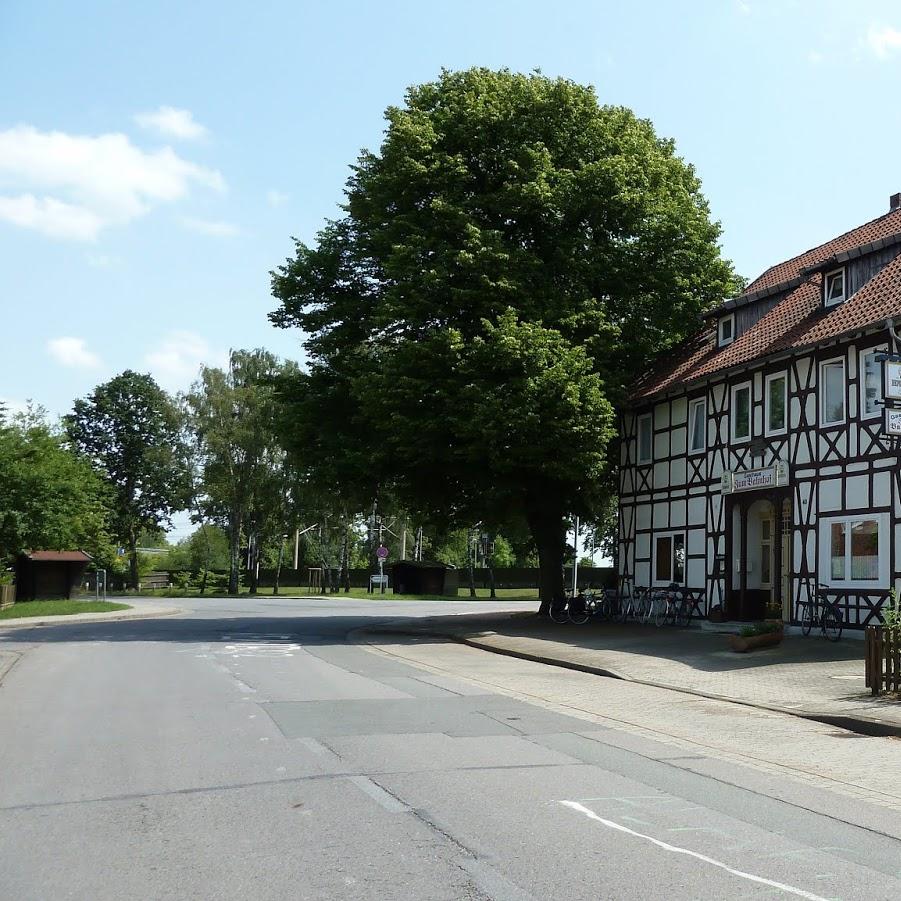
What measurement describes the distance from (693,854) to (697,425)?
25018 millimetres

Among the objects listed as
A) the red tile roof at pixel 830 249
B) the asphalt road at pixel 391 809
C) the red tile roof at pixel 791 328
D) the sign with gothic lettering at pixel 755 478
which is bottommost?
the asphalt road at pixel 391 809

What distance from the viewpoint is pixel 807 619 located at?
2464 centimetres

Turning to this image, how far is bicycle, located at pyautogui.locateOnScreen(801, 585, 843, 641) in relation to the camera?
23.5 meters

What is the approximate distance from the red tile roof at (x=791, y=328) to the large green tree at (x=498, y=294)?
3.21ft

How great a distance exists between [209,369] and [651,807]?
63.9m

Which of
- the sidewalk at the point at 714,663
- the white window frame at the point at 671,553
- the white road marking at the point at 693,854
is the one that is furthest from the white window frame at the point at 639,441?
the white road marking at the point at 693,854

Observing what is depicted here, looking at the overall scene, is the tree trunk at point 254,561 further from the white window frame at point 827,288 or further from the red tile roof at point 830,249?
the white window frame at point 827,288

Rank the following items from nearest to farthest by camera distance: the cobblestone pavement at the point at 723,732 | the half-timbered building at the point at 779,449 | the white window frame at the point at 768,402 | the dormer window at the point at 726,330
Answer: the cobblestone pavement at the point at 723,732, the half-timbered building at the point at 779,449, the white window frame at the point at 768,402, the dormer window at the point at 726,330

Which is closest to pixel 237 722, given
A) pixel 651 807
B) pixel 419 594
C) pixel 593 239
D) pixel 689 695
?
pixel 651 807

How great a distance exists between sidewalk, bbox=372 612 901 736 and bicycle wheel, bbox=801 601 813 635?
0.39 meters

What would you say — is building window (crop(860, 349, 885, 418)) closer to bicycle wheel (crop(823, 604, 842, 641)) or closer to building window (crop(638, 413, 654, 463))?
bicycle wheel (crop(823, 604, 842, 641))

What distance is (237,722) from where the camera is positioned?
→ 1216 centimetres

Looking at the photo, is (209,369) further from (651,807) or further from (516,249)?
(651,807)

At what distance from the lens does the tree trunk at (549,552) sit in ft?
111
